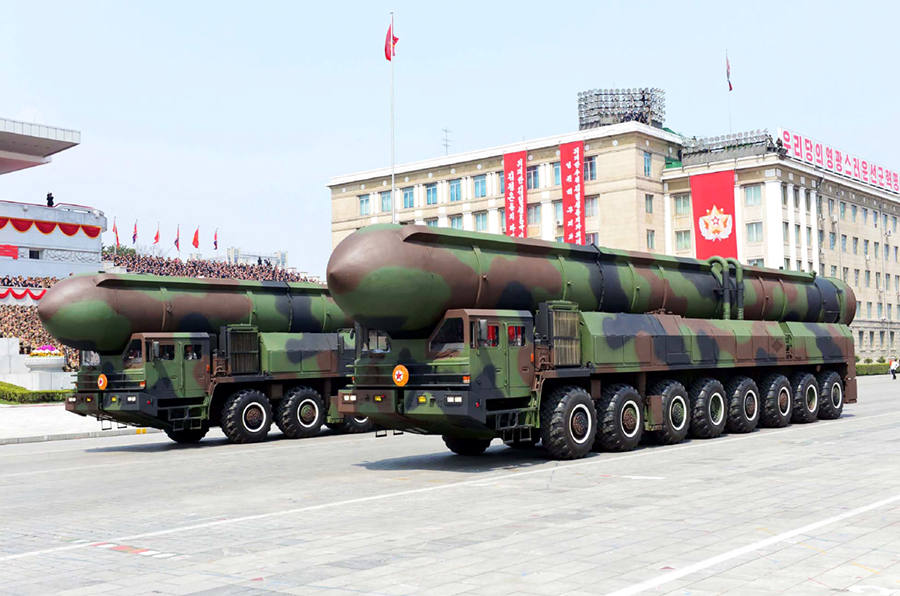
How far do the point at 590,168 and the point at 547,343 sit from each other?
59.1 metres

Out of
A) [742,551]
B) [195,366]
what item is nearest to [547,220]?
[195,366]

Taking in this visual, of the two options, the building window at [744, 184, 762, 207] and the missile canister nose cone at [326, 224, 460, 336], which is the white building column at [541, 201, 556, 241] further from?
the missile canister nose cone at [326, 224, 460, 336]

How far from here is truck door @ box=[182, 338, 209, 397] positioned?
19219 mm

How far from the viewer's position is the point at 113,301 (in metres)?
18.5

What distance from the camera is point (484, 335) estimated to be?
45.6ft

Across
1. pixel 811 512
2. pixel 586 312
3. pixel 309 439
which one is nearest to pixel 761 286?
pixel 586 312

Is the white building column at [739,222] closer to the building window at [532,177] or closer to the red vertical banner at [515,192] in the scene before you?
the building window at [532,177]

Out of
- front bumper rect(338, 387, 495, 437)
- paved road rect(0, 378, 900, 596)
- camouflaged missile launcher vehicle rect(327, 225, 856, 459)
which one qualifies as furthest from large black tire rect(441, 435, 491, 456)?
front bumper rect(338, 387, 495, 437)

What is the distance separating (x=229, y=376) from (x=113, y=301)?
276 centimetres

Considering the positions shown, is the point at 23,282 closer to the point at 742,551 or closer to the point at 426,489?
the point at 426,489

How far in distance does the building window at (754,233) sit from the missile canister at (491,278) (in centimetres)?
5200

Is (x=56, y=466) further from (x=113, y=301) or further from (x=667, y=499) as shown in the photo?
(x=667, y=499)

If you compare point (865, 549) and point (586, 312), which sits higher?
point (586, 312)

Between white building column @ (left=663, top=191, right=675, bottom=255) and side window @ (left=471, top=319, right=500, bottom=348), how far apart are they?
61.0 meters
